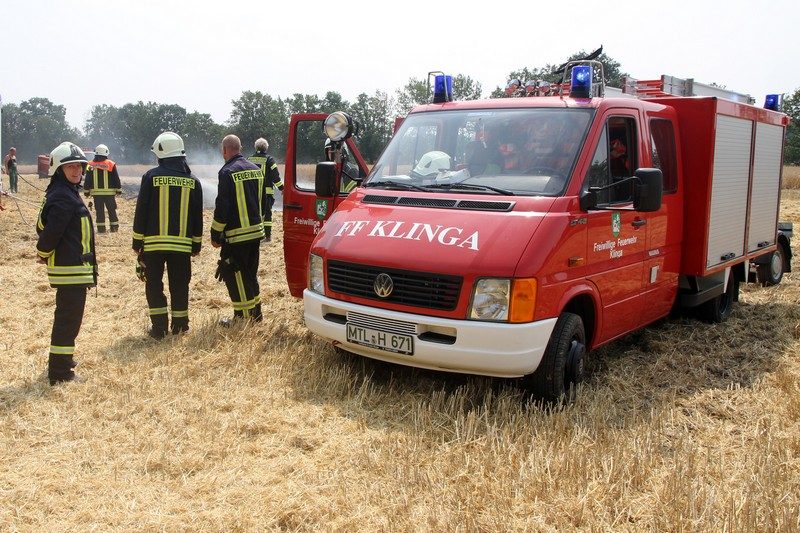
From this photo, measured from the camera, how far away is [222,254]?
23.1 feet

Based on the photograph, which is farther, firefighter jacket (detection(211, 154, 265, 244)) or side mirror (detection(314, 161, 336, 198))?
firefighter jacket (detection(211, 154, 265, 244))

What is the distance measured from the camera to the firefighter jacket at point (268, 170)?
11.8 meters

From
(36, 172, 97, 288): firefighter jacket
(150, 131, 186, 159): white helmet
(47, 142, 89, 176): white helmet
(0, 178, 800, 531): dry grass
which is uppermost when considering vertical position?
(150, 131, 186, 159): white helmet

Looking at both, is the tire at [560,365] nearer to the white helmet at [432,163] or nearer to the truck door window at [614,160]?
the truck door window at [614,160]

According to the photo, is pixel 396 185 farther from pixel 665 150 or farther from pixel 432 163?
pixel 665 150

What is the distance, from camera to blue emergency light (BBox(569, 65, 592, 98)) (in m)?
5.48

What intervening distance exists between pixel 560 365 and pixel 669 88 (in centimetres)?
407

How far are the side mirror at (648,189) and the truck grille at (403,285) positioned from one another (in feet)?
4.92

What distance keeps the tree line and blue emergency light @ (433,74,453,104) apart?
50203mm

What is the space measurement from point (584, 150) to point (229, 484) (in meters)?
3.21

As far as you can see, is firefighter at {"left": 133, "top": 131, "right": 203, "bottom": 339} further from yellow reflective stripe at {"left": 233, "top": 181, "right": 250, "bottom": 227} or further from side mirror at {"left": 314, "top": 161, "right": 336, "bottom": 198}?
side mirror at {"left": 314, "top": 161, "right": 336, "bottom": 198}

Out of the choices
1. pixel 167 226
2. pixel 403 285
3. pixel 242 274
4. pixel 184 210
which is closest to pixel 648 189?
pixel 403 285

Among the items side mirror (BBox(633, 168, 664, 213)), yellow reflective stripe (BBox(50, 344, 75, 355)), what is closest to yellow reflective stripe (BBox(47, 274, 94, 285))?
yellow reflective stripe (BBox(50, 344, 75, 355))

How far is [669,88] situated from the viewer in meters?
7.61
